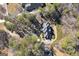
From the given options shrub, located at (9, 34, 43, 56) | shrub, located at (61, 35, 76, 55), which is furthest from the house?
shrub, located at (61, 35, 76, 55)

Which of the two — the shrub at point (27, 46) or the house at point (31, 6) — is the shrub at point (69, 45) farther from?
the house at point (31, 6)

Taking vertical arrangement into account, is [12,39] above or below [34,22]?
below

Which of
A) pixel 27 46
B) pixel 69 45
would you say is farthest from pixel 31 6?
pixel 69 45

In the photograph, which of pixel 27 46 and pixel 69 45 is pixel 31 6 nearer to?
pixel 27 46

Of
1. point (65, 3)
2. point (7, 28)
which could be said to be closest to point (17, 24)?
point (7, 28)

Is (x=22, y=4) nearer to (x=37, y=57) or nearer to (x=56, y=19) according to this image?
(x=56, y=19)

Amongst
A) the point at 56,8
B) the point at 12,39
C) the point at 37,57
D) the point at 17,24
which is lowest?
the point at 37,57

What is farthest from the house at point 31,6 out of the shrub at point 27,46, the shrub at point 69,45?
the shrub at point 69,45

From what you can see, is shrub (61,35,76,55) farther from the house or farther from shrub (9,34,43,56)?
the house

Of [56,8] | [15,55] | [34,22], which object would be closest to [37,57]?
[15,55]
